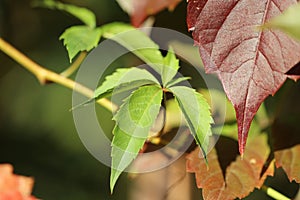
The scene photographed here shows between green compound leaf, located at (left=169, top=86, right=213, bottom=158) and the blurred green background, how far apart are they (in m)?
1.28

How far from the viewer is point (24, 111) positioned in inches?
74.5

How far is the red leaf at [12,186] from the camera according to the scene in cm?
56

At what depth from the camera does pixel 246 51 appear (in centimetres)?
37

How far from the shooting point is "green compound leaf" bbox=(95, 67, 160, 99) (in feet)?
1.44

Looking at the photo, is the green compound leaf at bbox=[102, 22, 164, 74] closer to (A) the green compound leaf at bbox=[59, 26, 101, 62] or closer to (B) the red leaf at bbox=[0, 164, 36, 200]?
(A) the green compound leaf at bbox=[59, 26, 101, 62]

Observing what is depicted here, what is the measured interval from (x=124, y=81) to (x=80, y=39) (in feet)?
0.36

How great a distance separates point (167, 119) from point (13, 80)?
4.46 feet

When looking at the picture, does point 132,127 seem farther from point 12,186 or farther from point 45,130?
point 45,130

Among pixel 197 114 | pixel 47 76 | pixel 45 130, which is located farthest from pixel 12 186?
pixel 45 130

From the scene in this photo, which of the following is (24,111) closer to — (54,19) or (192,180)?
(54,19)

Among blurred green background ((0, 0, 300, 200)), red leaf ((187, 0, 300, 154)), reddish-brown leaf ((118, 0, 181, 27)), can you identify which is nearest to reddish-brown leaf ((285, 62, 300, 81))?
red leaf ((187, 0, 300, 154))

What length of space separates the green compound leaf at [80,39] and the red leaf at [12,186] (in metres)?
0.15

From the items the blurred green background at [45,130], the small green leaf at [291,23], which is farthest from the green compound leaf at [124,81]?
the blurred green background at [45,130]

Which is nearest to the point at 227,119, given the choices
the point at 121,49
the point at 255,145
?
the point at 255,145
